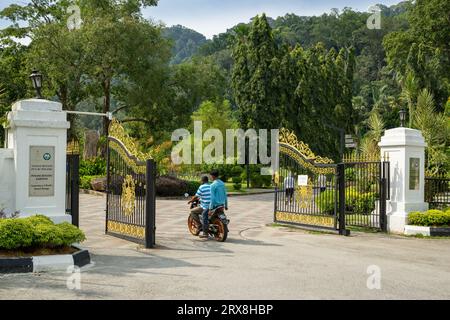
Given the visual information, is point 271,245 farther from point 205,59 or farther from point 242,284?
point 205,59

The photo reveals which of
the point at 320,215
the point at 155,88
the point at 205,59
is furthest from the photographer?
the point at 205,59

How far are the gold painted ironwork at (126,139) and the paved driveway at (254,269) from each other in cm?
196

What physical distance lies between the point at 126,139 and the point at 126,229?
6.78ft

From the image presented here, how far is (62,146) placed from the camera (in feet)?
33.7

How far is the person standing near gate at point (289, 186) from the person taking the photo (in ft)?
52.7

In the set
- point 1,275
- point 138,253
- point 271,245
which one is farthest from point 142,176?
point 1,275

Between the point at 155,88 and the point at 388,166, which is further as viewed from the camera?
the point at 155,88

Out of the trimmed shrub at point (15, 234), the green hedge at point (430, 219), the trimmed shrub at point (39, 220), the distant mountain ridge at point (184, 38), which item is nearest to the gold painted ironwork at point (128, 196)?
the trimmed shrub at point (39, 220)

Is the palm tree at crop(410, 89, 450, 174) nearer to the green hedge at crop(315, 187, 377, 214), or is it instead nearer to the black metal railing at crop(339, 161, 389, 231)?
the black metal railing at crop(339, 161, 389, 231)

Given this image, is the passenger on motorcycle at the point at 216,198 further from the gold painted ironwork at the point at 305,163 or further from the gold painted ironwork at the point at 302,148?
the gold painted ironwork at the point at 302,148

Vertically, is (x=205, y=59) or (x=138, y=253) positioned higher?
(x=205, y=59)

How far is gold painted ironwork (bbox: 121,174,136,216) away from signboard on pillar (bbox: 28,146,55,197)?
7.12ft

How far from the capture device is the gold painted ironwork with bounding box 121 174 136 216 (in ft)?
39.2
